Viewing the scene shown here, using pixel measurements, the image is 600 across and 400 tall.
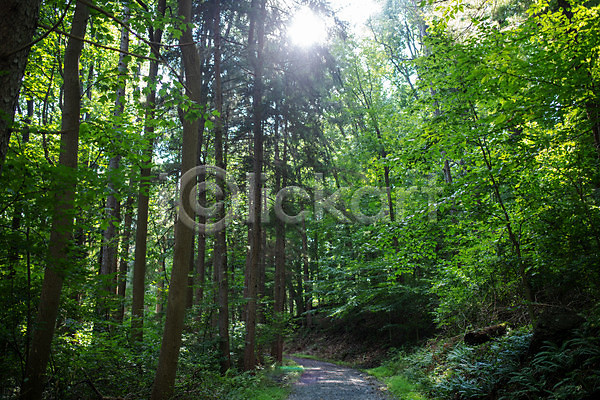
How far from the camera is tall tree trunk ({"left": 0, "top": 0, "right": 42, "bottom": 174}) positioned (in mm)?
2809

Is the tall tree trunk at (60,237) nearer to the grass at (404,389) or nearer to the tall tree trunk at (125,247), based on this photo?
the tall tree trunk at (125,247)

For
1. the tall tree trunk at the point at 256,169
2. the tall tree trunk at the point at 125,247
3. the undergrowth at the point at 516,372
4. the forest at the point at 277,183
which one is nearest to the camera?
the undergrowth at the point at 516,372

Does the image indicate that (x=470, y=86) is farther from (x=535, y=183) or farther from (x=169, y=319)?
(x=169, y=319)

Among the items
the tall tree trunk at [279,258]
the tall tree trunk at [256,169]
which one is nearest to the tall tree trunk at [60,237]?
the tall tree trunk at [256,169]

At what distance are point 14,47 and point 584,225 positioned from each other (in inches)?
319

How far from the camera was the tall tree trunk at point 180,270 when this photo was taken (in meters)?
5.92

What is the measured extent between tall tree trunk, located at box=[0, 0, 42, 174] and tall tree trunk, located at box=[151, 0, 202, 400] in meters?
2.92

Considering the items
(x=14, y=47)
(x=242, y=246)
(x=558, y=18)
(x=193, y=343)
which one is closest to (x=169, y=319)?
(x=14, y=47)

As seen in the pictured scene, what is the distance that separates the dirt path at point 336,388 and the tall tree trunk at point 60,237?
20.0ft

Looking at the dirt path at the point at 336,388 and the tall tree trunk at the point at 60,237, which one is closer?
the tall tree trunk at the point at 60,237

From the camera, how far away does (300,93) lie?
1278 centimetres

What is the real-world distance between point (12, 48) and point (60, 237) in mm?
3231

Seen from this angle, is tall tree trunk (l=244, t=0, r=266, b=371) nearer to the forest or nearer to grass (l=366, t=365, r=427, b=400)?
the forest

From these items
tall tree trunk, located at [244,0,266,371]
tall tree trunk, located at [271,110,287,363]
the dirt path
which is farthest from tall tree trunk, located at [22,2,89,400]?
tall tree trunk, located at [271,110,287,363]
